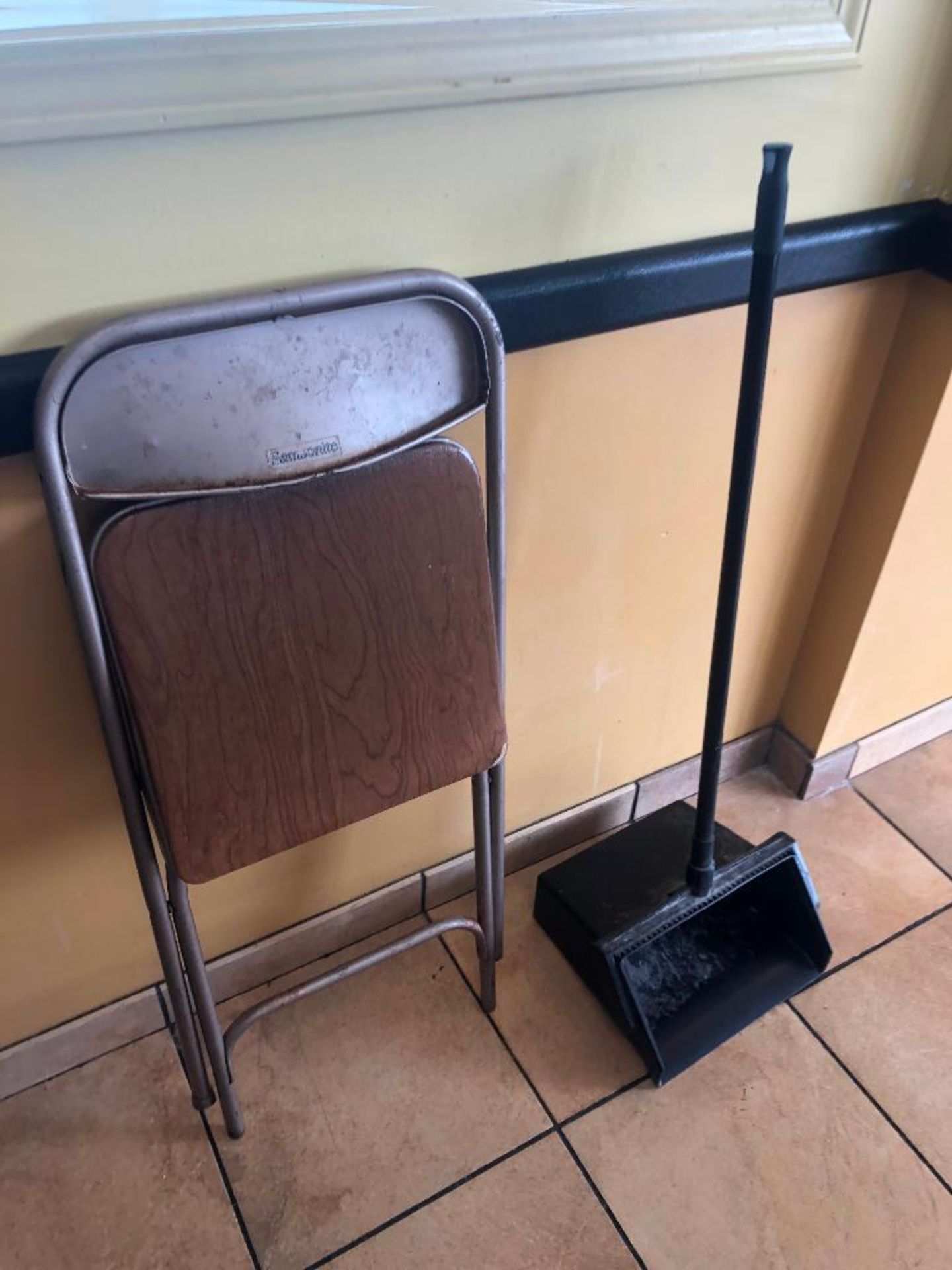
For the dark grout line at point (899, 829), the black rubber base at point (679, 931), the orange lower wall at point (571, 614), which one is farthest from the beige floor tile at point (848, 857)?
the orange lower wall at point (571, 614)

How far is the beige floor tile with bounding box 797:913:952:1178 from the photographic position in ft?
4.03

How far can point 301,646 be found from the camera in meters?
0.89

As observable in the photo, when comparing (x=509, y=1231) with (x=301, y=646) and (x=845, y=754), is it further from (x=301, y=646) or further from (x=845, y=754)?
(x=845, y=754)

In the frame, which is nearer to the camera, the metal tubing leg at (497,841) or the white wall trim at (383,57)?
the white wall trim at (383,57)

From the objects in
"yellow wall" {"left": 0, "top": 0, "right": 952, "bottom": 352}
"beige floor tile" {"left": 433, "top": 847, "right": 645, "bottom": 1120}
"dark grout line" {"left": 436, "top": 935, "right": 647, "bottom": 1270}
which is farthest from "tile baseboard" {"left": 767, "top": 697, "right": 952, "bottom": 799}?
"yellow wall" {"left": 0, "top": 0, "right": 952, "bottom": 352}

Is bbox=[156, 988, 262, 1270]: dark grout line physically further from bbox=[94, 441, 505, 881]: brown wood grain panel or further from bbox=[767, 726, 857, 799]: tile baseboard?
bbox=[767, 726, 857, 799]: tile baseboard

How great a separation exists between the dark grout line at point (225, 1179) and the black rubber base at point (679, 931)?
502mm

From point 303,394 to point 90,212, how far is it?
21 cm

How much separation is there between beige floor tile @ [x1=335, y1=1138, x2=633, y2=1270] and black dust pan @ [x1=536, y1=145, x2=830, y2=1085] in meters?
0.19

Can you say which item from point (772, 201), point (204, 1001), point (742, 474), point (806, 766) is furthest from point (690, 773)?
point (772, 201)

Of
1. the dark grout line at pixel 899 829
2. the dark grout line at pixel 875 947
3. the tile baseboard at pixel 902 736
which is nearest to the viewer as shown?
the dark grout line at pixel 875 947

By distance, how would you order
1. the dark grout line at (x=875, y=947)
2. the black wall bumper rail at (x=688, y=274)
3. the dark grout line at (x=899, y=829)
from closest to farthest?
the black wall bumper rail at (x=688, y=274), the dark grout line at (x=875, y=947), the dark grout line at (x=899, y=829)

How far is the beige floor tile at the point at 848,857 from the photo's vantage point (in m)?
1.45

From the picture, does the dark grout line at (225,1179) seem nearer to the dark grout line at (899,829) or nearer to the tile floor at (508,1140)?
the tile floor at (508,1140)
